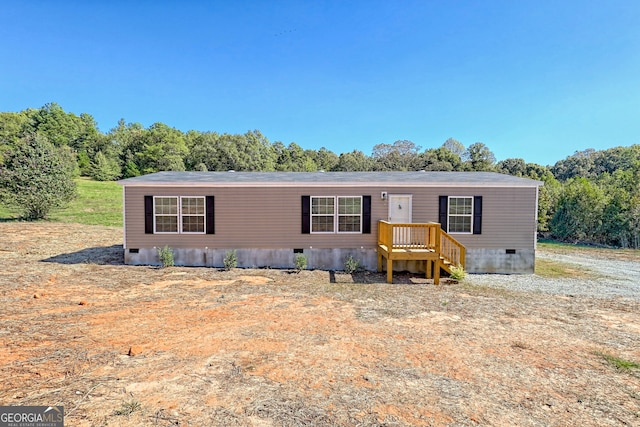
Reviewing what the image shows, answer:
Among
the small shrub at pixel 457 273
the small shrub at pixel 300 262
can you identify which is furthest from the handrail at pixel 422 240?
the small shrub at pixel 300 262

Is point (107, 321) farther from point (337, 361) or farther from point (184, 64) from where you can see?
point (184, 64)

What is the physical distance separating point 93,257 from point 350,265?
29.4ft

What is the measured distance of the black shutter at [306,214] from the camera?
10273 mm

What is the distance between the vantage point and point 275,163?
48.3 metres

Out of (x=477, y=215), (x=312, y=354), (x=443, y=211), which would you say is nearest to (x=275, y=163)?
(x=443, y=211)

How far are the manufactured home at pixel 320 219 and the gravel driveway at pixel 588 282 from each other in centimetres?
97

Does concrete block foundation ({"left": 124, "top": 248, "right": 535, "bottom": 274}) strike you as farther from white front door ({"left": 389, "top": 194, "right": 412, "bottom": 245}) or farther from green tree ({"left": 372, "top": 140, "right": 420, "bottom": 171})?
green tree ({"left": 372, "top": 140, "right": 420, "bottom": 171})

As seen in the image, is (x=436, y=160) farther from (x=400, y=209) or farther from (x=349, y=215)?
(x=349, y=215)

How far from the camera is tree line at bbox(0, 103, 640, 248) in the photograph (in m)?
18.7

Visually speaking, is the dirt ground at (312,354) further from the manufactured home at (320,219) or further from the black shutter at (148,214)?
the black shutter at (148,214)

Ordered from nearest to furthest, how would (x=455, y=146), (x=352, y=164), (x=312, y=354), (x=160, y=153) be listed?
(x=312, y=354), (x=160, y=153), (x=352, y=164), (x=455, y=146)

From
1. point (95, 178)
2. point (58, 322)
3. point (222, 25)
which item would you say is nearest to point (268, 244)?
point (58, 322)

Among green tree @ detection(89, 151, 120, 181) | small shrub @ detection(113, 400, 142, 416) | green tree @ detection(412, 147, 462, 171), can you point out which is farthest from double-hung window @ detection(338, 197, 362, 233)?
green tree @ detection(89, 151, 120, 181)

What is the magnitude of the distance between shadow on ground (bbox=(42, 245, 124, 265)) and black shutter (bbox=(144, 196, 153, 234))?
4.87ft
